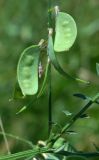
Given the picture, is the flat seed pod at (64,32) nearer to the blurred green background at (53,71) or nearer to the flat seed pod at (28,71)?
the flat seed pod at (28,71)

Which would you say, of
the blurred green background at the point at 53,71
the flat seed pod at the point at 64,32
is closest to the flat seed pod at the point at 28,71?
the flat seed pod at the point at 64,32

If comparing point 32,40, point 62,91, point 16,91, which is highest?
point 16,91

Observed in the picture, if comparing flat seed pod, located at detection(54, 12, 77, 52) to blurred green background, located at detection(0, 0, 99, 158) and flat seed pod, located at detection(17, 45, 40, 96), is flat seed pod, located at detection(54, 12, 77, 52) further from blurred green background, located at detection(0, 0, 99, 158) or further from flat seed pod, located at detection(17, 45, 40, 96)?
blurred green background, located at detection(0, 0, 99, 158)

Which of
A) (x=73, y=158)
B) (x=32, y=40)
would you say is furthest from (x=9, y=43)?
(x=73, y=158)

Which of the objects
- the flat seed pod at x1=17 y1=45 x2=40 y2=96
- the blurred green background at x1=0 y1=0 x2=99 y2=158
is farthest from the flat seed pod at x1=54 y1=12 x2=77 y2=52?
the blurred green background at x1=0 y1=0 x2=99 y2=158

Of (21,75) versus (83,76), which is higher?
(21,75)

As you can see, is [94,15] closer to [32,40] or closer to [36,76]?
[32,40]

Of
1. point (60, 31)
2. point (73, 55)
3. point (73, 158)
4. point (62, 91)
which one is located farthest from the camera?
point (73, 55)
